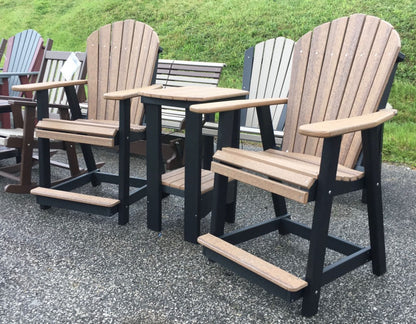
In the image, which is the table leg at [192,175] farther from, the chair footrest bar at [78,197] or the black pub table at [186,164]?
the chair footrest bar at [78,197]

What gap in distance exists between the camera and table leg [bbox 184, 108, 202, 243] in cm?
232

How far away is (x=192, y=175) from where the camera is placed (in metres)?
2.38

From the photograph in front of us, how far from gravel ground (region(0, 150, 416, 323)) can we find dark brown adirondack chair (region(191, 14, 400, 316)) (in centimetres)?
12

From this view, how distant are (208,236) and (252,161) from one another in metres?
Result: 0.45

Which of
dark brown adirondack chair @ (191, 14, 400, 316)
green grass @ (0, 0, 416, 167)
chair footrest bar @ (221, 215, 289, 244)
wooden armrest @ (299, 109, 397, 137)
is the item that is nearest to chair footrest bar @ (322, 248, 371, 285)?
dark brown adirondack chair @ (191, 14, 400, 316)

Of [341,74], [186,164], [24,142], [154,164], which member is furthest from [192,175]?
[24,142]

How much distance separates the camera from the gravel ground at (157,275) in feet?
6.03

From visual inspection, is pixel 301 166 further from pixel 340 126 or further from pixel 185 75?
pixel 185 75

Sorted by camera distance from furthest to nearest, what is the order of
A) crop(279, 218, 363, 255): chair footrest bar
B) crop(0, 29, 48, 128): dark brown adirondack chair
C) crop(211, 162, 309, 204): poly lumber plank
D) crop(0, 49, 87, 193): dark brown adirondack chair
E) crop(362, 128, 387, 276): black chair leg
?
crop(0, 29, 48, 128): dark brown adirondack chair < crop(0, 49, 87, 193): dark brown adirondack chair < crop(279, 218, 363, 255): chair footrest bar < crop(362, 128, 387, 276): black chair leg < crop(211, 162, 309, 204): poly lumber plank

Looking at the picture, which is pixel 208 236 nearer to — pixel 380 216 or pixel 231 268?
pixel 231 268

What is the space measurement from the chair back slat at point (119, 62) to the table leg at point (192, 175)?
2.61ft

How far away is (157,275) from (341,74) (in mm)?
1369

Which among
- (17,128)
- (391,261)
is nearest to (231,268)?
(391,261)

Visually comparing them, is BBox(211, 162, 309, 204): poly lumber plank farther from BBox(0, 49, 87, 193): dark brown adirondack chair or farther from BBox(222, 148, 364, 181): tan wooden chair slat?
BBox(0, 49, 87, 193): dark brown adirondack chair
